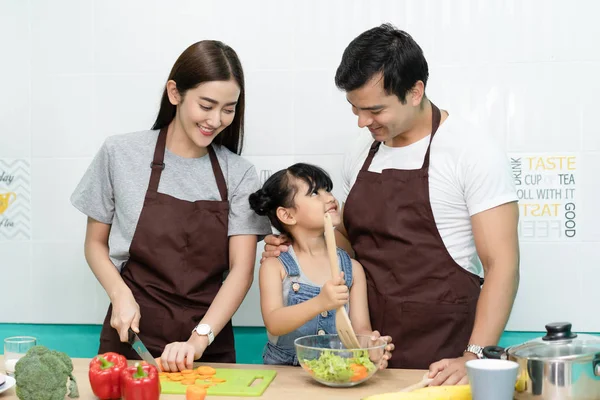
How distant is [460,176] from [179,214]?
87cm

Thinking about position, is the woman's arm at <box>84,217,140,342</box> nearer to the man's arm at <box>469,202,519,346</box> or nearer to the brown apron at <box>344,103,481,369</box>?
the brown apron at <box>344,103,481,369</box>

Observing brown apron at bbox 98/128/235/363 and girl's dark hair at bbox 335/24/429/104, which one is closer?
girl's dark hair at bbox 335/24/429/104

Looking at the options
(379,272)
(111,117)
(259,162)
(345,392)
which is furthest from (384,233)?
(111,117)

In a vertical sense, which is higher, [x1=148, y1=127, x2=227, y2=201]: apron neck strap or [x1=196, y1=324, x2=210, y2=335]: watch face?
[x1=148, y1=127, x2=227, y2=201]: apron neck strap

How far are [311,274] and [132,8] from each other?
1376mm

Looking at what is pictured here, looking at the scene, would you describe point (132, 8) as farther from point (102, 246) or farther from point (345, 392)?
point (345, 392)

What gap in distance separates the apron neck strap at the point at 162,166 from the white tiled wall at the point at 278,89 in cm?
51

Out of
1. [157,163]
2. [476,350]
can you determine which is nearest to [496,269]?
[476,350]

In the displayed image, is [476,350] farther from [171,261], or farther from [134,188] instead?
[134,188]

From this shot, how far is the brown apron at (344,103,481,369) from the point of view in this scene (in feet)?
7.38

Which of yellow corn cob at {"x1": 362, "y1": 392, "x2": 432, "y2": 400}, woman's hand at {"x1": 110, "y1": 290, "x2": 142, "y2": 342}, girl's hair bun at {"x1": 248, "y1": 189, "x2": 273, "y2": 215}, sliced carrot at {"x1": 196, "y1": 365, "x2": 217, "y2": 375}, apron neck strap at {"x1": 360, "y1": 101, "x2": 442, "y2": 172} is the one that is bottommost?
sliced carrot at {"x1": 196, "y1": 365, "x2": 217, "y2": 375}

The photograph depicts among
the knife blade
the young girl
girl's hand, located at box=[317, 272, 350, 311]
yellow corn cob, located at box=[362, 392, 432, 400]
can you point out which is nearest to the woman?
the young girl

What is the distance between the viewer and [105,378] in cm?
177

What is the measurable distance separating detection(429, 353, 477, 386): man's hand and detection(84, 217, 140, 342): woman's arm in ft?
2.78
